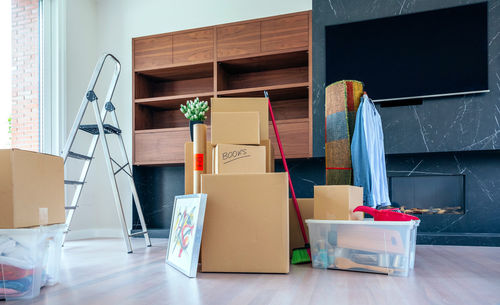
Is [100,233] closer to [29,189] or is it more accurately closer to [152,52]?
[152,52]

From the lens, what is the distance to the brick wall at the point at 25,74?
3.07m

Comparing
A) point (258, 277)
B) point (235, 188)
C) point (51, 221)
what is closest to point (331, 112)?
point (235, 188)

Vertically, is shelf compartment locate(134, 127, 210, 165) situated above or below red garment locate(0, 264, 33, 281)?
above

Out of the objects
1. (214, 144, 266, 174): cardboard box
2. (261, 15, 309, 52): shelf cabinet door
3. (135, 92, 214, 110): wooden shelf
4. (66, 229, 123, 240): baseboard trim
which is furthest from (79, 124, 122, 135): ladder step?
(261, 15, 309, 52): shelf cabinet door

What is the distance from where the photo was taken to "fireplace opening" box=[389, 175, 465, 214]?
121 inches

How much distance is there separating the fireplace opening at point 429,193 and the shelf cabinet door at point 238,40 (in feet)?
5.41

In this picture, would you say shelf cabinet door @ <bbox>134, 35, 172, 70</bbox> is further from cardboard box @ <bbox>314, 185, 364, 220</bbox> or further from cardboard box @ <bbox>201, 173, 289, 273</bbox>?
cardboard box @ <bbox>314, 185, 364, 220</bbox>

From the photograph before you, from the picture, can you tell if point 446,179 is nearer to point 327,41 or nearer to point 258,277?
point 327,41

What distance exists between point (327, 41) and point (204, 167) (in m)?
1.66

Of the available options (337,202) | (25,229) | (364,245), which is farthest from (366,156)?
(25,229)

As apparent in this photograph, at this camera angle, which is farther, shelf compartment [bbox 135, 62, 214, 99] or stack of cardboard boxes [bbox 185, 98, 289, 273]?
shelf compartment [bbox 135, 62, 214, 99]

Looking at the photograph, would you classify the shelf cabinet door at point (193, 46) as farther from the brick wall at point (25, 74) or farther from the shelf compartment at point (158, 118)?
the brick wall at point (25, 74)

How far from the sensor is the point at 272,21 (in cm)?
321

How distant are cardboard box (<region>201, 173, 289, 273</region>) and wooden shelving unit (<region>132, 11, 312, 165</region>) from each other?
129 cm
